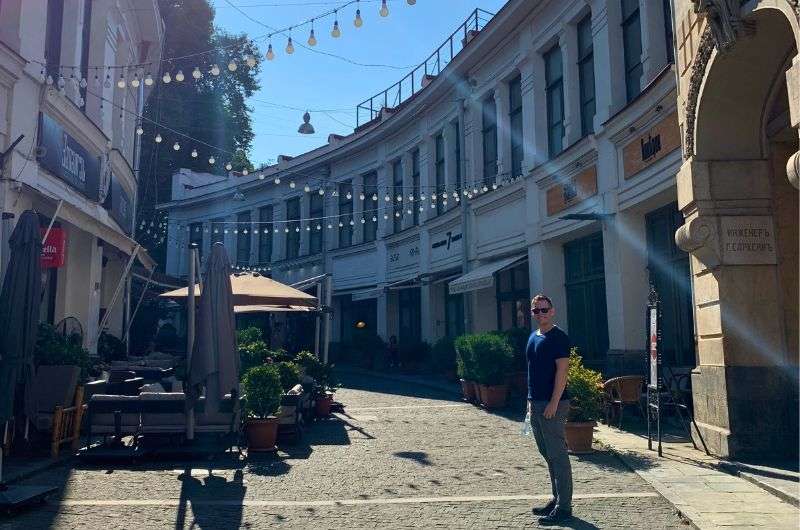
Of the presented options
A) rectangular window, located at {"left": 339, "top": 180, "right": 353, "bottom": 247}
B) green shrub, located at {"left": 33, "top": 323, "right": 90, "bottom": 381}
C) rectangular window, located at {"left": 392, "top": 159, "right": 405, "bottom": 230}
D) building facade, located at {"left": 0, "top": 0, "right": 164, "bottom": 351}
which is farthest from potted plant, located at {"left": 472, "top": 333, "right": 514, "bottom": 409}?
rectangular window, located at {"left": 339, "top": 180, "right": 353, "bottom": 247}

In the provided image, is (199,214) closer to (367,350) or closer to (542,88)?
(367,350)

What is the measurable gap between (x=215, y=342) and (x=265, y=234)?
2624 centimetres

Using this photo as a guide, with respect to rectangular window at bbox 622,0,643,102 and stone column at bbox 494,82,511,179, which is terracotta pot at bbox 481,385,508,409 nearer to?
rectangular window at bbox 622,0,643,102

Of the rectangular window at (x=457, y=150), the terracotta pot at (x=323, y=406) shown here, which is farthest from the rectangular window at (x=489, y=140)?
the terracotta pot at (x=323, y=406)

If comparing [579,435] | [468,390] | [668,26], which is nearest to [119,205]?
[468,390]

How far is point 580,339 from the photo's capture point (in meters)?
A: 14.9

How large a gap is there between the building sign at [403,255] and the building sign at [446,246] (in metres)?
1.40

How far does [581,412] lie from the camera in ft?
27.5

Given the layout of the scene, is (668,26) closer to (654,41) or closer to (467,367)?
(654,41)

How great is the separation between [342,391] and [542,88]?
29.2 feet

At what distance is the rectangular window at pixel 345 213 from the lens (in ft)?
93.7

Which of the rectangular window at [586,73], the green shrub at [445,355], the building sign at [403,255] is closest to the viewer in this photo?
the rectangular window at [586,73]

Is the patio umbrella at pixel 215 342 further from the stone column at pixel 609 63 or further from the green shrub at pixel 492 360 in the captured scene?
the stone column at pixel 609 63

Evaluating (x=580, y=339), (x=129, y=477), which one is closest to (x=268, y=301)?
(x=129, y=477)
